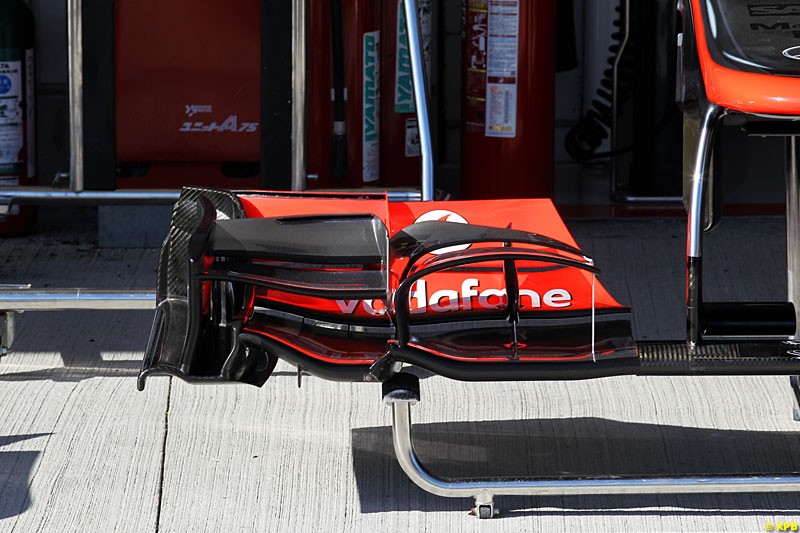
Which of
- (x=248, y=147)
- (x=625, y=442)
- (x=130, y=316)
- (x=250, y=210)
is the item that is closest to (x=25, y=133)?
(x=248, y=147)

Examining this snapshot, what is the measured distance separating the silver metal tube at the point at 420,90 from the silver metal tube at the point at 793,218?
30.0 inches

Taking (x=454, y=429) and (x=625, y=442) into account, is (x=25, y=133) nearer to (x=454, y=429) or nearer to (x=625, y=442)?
(x=454, y=429)

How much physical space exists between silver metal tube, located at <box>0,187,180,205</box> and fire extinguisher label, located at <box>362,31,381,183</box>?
1122 mm

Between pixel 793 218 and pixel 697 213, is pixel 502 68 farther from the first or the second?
pixel 697 213

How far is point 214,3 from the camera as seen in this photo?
12.1ft

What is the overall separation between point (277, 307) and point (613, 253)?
181 cm

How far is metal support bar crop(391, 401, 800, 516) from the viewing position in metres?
2.04

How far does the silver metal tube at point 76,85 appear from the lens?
9.20 feet

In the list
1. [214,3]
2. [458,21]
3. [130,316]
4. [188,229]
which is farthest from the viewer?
[458,21]

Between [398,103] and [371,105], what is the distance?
12 centimetres

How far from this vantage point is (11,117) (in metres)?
3.84

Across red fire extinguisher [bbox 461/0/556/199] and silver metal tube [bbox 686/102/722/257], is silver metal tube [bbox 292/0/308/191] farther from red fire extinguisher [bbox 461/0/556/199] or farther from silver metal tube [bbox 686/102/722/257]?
red fire extinguisher [bbox 461/0/556/199]

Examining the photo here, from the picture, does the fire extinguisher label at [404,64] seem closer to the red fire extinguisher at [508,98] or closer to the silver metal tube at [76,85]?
the red fire extinguisher at [508,98]

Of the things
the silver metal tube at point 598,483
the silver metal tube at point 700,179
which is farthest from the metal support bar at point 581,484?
the silver metal tube at point 700,179
